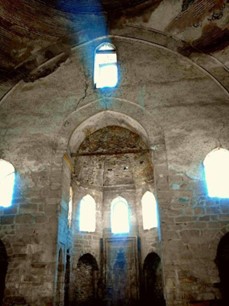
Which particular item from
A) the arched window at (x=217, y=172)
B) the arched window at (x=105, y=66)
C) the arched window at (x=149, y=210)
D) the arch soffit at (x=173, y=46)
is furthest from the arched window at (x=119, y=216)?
the arch soffit at (x=173, y=46)

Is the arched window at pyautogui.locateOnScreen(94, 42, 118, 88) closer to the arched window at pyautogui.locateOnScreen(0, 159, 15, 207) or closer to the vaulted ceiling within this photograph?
the vaulted ceiling

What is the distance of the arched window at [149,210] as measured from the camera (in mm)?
12756

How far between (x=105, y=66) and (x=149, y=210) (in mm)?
6731

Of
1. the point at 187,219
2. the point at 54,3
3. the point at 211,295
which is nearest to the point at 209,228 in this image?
the point at 187,219

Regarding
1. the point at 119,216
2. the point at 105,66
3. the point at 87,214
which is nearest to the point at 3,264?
the point at 87,214

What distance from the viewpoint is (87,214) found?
13328 millimetres

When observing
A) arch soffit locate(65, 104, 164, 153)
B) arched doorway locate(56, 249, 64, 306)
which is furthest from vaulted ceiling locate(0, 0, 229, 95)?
arched doorway locate(56, 249, 64, 306)

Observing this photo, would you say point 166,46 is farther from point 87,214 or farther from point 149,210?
point 87,214

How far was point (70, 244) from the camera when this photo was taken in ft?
39.1

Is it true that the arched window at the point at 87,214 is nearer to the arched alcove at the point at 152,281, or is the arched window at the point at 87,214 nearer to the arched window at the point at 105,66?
the arched alcove at the point at 152,281

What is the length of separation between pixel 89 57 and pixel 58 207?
17.7ft

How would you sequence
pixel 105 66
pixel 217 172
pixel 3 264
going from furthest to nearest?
pixel 105 66 → pixel 217 172 → pixel 3 264

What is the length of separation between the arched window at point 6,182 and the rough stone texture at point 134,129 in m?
0.21

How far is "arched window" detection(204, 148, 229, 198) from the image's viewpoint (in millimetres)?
7234
